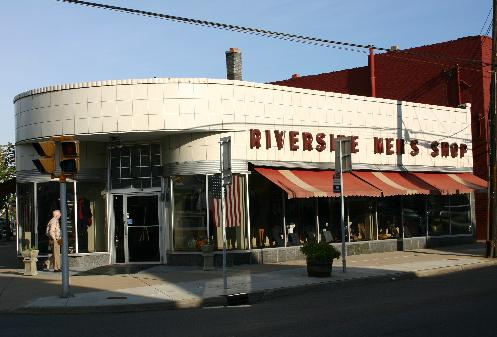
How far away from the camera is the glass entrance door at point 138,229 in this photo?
20703 millimetres

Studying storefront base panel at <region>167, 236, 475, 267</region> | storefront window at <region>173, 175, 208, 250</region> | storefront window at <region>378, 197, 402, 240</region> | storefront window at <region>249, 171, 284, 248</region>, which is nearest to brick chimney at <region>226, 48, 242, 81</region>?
storefront window at <region>249, 171, 284, 248</region>

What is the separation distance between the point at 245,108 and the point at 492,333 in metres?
12.5

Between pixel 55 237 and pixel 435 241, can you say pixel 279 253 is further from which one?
pixel 435 241

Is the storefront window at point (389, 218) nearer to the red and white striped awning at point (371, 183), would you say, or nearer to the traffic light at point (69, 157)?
the red and white striped awning at point (371, 183)

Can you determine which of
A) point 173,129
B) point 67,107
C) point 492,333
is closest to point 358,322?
point 492,333

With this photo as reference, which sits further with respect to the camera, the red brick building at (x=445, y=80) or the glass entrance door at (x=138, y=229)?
the red brick building at (x=445, y=80)

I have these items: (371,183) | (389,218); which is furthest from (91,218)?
(389,218)

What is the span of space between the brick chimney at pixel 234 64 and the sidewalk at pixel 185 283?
22.6 ft

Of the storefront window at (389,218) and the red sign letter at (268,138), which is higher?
the red sign letter at (268,138)

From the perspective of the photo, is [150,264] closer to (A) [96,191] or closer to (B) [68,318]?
(A) [96,191]

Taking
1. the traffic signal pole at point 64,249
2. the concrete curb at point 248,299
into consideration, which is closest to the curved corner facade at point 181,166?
the concrete curb at point 248,299

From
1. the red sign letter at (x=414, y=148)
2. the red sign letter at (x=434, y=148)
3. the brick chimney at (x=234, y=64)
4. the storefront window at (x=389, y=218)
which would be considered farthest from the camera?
the red sign letter at (x=434, y=148)

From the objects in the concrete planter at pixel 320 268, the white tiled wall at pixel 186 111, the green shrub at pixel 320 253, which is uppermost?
the white tiled wall at pixel 186 111

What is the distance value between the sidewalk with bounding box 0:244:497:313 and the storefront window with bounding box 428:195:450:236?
421cm
